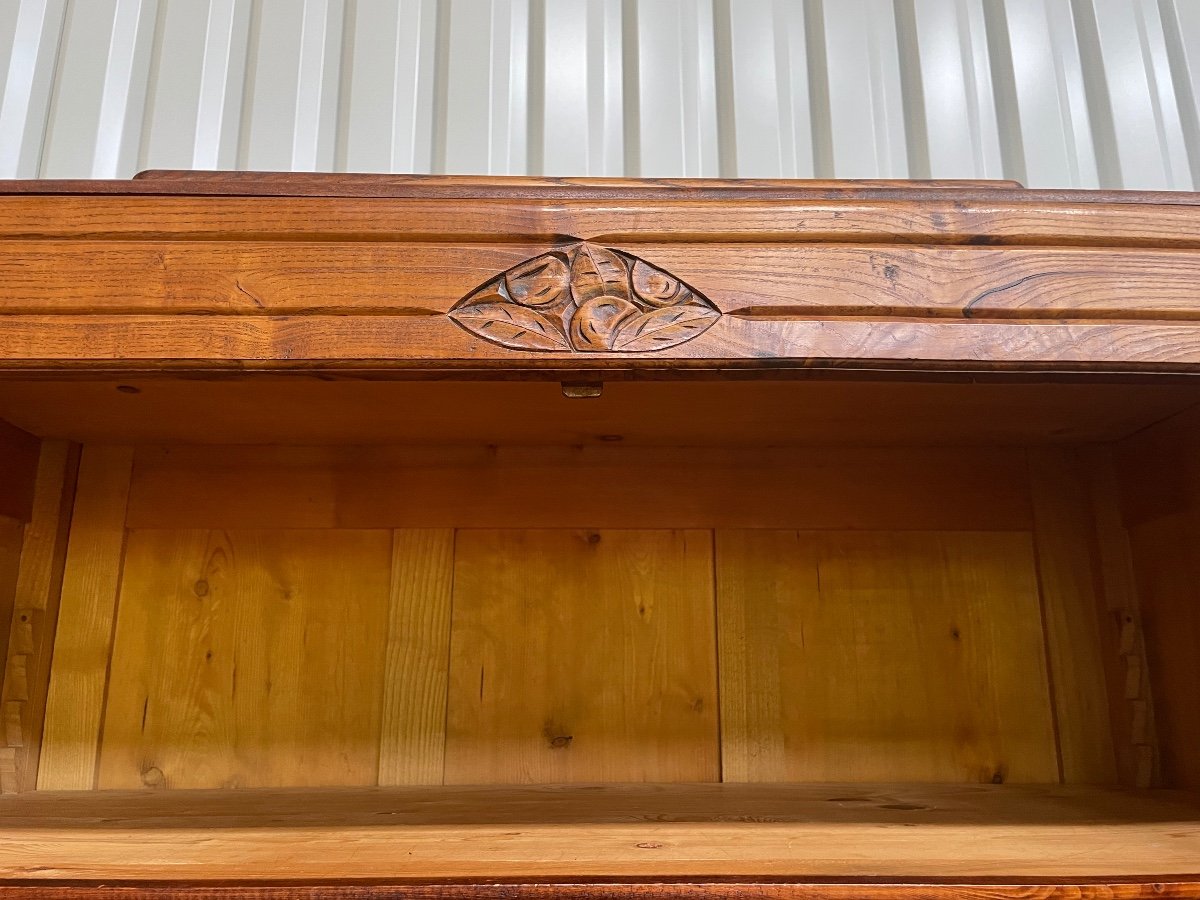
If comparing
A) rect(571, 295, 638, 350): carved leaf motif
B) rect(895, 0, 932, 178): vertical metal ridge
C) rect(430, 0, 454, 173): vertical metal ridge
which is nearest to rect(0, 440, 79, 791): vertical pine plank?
rect(430, 0, 454, 173): vertical metal ridge

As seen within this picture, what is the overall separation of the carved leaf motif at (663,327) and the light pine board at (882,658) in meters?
0.34

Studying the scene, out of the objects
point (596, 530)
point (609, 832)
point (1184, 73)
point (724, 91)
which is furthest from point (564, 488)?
point (1184, 73)

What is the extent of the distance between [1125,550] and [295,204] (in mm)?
750

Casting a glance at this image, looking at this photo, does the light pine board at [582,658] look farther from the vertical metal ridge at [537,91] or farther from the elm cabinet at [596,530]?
the vertical metal ridge at [537,91]

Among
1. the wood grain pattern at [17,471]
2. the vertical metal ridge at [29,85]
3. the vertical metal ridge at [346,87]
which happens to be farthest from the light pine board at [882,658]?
the vertical metal ridge at [29,85]

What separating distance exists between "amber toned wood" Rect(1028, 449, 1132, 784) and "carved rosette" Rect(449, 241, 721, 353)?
496 millimetres

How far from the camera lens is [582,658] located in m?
0.74

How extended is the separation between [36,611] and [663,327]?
24.7 inches

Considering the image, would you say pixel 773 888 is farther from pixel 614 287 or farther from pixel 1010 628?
pixel 1010 628

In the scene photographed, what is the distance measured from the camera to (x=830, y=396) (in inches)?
23.8

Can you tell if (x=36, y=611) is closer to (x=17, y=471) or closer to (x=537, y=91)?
(x=17, y=471)

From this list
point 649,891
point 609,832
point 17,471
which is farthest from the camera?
point 17,471

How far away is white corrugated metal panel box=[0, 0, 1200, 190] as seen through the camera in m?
0.78

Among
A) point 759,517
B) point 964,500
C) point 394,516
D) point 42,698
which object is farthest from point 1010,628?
point 42,698
